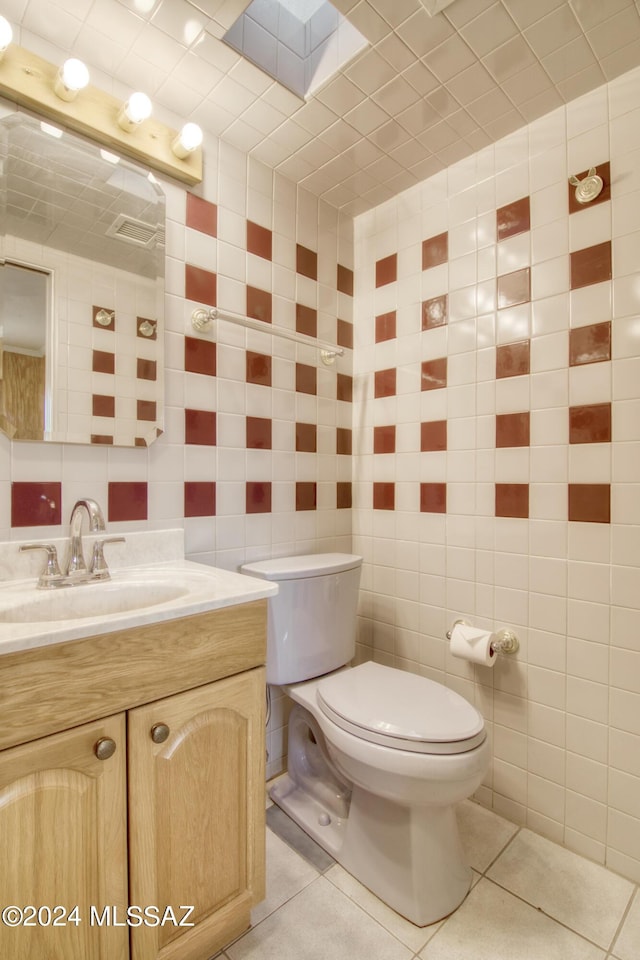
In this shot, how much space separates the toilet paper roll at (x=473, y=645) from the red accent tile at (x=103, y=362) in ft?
4.22

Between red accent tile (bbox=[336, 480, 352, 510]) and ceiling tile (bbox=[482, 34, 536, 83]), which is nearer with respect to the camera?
ceiling tile (bbox=[482, 34, 536, 83])

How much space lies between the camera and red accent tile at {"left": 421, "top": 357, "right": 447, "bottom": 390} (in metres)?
1.65

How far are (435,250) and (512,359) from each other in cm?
52

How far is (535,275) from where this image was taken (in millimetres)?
1428

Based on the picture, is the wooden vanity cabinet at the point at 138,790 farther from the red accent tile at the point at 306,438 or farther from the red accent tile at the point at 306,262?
the red accent tile at the point at 306,262

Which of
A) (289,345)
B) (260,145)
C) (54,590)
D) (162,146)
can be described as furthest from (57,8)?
(54,590)

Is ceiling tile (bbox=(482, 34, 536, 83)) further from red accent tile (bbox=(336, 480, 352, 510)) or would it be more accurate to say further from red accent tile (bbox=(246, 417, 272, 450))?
red accent tile (bbox=(336, 480, 352, 510))

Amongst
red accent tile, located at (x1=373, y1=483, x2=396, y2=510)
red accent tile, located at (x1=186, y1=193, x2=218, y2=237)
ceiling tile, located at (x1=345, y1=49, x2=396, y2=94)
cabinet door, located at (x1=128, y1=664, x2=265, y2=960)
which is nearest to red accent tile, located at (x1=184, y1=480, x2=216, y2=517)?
cabinet door, located at (x1=128, y1=664, x2=265, y2=960)

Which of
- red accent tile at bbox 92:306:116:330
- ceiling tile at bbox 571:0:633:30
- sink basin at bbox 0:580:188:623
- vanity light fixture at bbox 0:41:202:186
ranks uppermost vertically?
ceiling tile at bbox 571:0:633:30

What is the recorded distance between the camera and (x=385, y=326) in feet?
6.04

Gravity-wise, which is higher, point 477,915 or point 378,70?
point 378,70

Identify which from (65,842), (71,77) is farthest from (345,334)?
(65,842)

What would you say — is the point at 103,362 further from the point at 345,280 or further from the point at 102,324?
the point at 345,280

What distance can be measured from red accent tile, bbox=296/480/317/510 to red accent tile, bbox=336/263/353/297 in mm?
801
